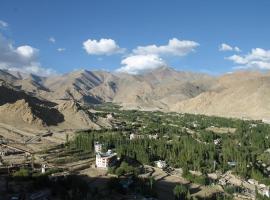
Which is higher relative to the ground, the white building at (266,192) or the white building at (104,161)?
the white building at (104,161)

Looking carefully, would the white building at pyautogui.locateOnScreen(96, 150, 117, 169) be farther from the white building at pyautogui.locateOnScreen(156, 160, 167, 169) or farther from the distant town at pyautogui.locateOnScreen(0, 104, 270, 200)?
the white building at pyautogui.locateOnScreen(156, 160, 167, 169)

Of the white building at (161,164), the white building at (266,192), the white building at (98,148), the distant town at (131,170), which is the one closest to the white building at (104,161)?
the distant town at (131,170)

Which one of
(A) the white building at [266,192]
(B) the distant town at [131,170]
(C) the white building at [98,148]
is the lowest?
(A) the white building at [266,192]

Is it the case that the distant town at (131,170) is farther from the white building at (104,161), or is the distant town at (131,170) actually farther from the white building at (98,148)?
the white building at (104,161)

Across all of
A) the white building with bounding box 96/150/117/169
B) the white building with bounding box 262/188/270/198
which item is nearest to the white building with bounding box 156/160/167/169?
the white building with bounding box 96/150/117/169

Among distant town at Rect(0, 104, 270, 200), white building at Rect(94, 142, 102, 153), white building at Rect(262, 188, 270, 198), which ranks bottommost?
white building at Rect(262, 188, 270, 198)

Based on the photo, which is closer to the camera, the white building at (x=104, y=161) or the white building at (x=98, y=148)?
the white building at (x=104, y=161)

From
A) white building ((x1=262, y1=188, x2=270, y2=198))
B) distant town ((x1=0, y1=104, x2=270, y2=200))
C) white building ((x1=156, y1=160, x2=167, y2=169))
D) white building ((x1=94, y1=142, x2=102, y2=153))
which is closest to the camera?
distant town ((x1=0, y1=104, x2=270, y2=200))

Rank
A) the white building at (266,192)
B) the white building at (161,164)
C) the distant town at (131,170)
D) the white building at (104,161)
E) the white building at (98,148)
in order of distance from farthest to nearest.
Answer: the white building at (98,148)
the white building at (161,164)
the white building at (104,161)
the white building at (266,192)
the distant town at (131,170)

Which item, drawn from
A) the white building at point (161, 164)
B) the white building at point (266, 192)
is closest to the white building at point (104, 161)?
the white building at point (161, 164)

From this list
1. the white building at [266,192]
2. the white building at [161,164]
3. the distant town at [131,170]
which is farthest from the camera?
the white building at [161,164]

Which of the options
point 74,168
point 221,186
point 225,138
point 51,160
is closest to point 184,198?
point 221,186
